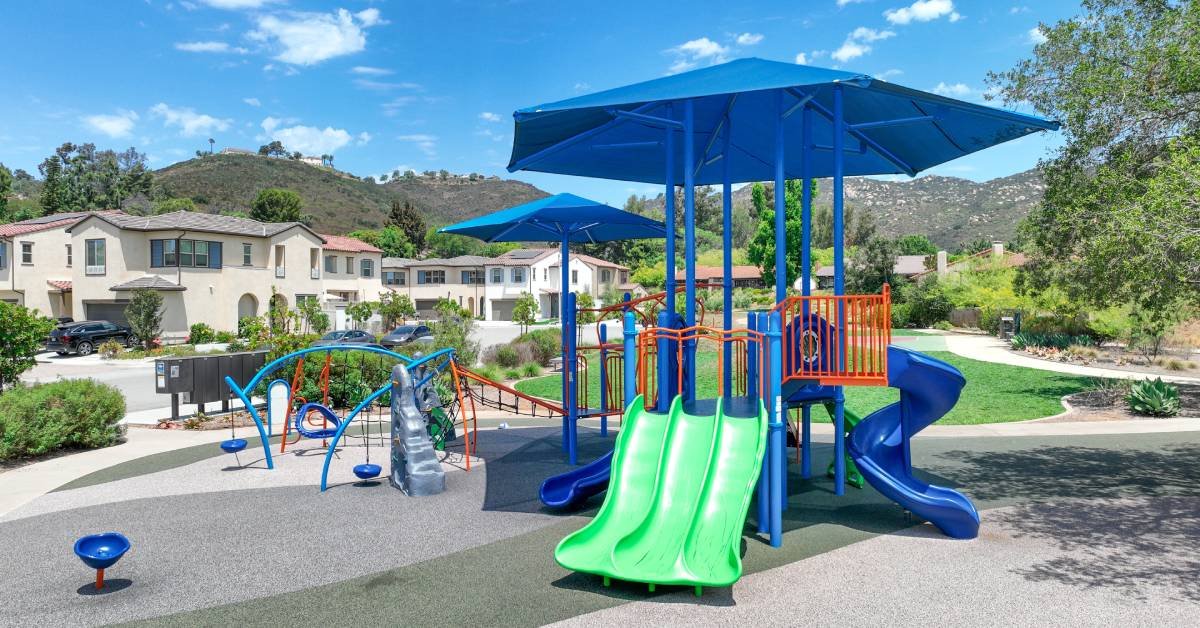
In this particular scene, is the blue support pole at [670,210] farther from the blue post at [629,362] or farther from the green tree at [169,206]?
the green tree at [169,206]

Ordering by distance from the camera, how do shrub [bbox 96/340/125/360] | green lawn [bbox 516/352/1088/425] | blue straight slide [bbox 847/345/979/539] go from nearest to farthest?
1. blue straight slide [bbox 847/345/979/539]
2. green lawn [bbox 516/352/1088/425]
3. shrub [bbox 96/340/125/360]

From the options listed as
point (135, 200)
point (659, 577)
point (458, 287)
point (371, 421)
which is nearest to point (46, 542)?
point (659, 577)

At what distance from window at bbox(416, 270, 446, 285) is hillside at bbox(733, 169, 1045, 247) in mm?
61389

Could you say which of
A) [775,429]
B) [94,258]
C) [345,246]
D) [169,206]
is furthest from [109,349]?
[169,206]

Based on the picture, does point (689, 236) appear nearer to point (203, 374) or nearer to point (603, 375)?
point (603, 375)

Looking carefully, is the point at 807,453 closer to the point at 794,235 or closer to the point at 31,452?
the point at 31,452

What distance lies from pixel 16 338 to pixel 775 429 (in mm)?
13116

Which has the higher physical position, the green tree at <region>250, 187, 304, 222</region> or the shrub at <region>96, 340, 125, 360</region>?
the green tree at <region>250, 187, 304, 222</region>

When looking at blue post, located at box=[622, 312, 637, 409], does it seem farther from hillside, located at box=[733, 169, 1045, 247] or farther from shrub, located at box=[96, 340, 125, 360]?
hillside, located at box=[733, 169, 1045, 247]

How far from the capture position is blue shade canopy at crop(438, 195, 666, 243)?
11.9 m

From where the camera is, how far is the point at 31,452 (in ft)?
37.4

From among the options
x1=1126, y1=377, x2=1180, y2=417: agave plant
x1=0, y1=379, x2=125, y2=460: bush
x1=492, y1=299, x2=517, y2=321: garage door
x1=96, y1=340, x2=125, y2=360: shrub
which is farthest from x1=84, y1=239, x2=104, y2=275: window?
x1=1126, y1=377, x2=1180, y2=417: agave plant

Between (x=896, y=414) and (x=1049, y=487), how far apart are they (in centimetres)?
282

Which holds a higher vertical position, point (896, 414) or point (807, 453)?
point (896, 414)
